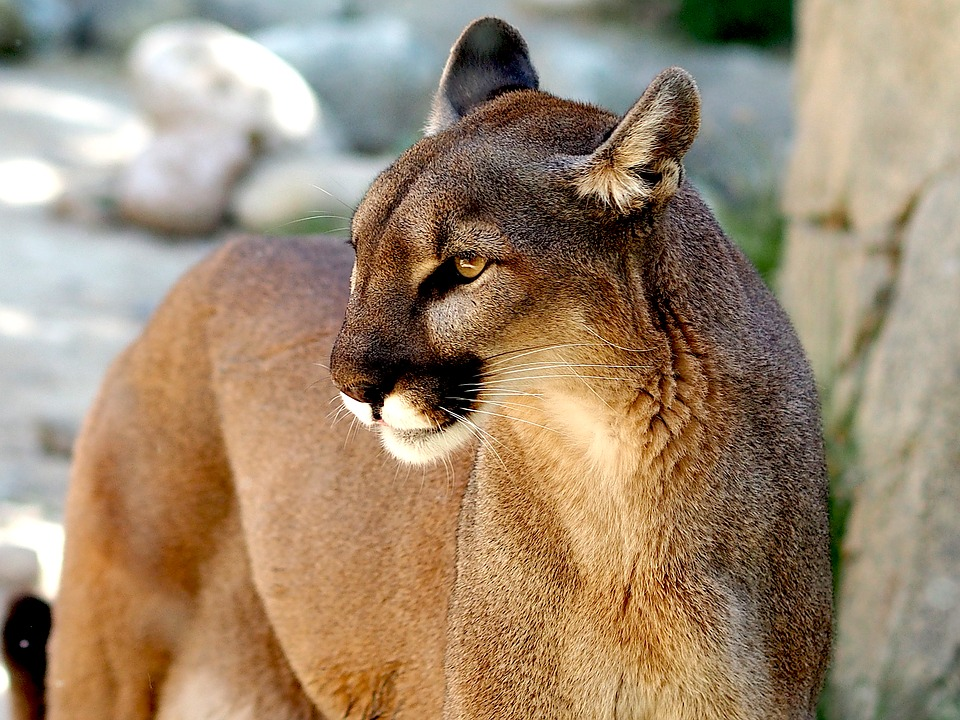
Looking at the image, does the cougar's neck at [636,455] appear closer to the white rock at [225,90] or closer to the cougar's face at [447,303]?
the cougar's face at [447,303]

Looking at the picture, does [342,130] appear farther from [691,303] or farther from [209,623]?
[691,303]

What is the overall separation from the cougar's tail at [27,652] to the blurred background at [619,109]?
1224 millimetres

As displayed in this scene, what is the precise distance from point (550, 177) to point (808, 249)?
4872 millimetres

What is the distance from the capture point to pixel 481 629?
3.33m

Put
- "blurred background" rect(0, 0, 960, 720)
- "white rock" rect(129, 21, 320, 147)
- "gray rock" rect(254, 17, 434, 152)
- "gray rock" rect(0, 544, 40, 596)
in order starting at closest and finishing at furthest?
"blurred background" rect(0, 0, 960, 720)
"gray rock" rect(0, 544, 40, 596)
"white rock" rect(129, 21, 320, 147)
"gray rock" rect(254, 17, 434, 152)

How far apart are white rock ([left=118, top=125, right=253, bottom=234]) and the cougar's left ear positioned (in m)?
9.74

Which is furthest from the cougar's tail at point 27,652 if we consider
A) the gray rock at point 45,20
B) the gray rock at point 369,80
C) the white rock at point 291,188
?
the gray rock at point 45,20

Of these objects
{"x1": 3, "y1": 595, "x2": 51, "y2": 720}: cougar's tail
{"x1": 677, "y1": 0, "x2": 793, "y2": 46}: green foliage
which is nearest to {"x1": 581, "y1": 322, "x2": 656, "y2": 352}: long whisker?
{"x1": 3, "y1": 595, "x2": 51, "y2": 720}: cougar's tail

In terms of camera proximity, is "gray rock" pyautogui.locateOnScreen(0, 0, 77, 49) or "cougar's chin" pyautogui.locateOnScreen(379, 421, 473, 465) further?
"gray rock" pyautogui.locateOnScreen(0, 0, 77, 49)

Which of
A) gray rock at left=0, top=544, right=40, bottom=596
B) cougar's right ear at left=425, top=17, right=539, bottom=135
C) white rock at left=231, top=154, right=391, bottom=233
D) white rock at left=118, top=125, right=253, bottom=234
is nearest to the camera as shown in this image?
cougar's right ear at left=425, top=17, right=539, bottom=135

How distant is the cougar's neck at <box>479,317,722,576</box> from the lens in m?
3.01

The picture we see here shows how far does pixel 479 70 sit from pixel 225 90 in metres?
10.1

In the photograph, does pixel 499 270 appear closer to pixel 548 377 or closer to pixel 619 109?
pixel 548 377

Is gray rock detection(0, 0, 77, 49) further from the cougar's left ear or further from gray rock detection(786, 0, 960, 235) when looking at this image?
the cougar's left ear
